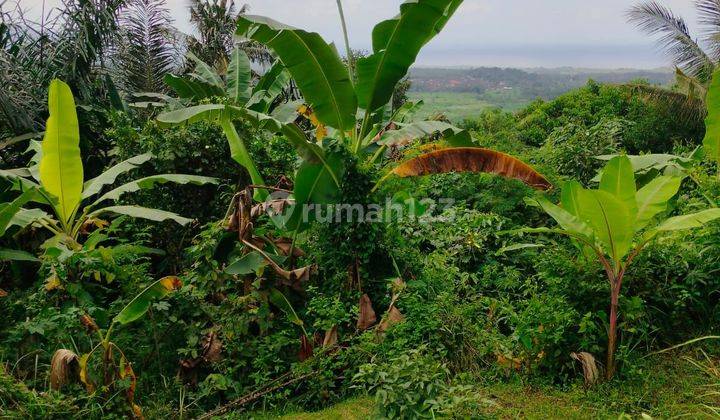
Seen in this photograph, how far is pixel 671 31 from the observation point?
1235 cm

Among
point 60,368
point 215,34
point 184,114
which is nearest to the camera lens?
point 60,368

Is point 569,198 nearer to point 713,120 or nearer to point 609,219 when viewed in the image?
point 609,219

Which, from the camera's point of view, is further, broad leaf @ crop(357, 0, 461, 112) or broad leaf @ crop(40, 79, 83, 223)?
broad leaf @ crop(40, 79, 83, 223)

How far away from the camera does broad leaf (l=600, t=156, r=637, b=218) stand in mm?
3808

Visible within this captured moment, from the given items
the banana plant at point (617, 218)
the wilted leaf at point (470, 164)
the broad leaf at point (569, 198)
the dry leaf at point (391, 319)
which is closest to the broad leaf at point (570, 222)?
the banana plant at point (617, 218)

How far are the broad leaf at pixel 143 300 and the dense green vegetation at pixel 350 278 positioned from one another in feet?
0.04

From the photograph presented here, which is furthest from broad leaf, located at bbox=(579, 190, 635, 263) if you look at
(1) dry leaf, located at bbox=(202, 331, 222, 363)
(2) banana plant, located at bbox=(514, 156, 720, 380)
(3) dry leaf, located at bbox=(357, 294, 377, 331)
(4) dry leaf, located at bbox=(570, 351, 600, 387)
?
(1) dry leaf, located at bbox=(202, 331, 222, 363)

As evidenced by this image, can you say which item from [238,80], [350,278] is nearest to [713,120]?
[350,278]

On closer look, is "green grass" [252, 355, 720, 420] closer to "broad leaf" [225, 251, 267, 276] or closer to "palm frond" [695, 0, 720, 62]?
"broad leaf" [225, 251, 267, 276]

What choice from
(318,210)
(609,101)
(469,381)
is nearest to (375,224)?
(318,210)

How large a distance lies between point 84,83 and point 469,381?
6.82 metres

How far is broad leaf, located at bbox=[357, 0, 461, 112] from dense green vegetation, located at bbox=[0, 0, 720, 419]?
0.06 ft

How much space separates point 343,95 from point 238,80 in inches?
118

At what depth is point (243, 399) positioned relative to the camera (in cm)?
414
